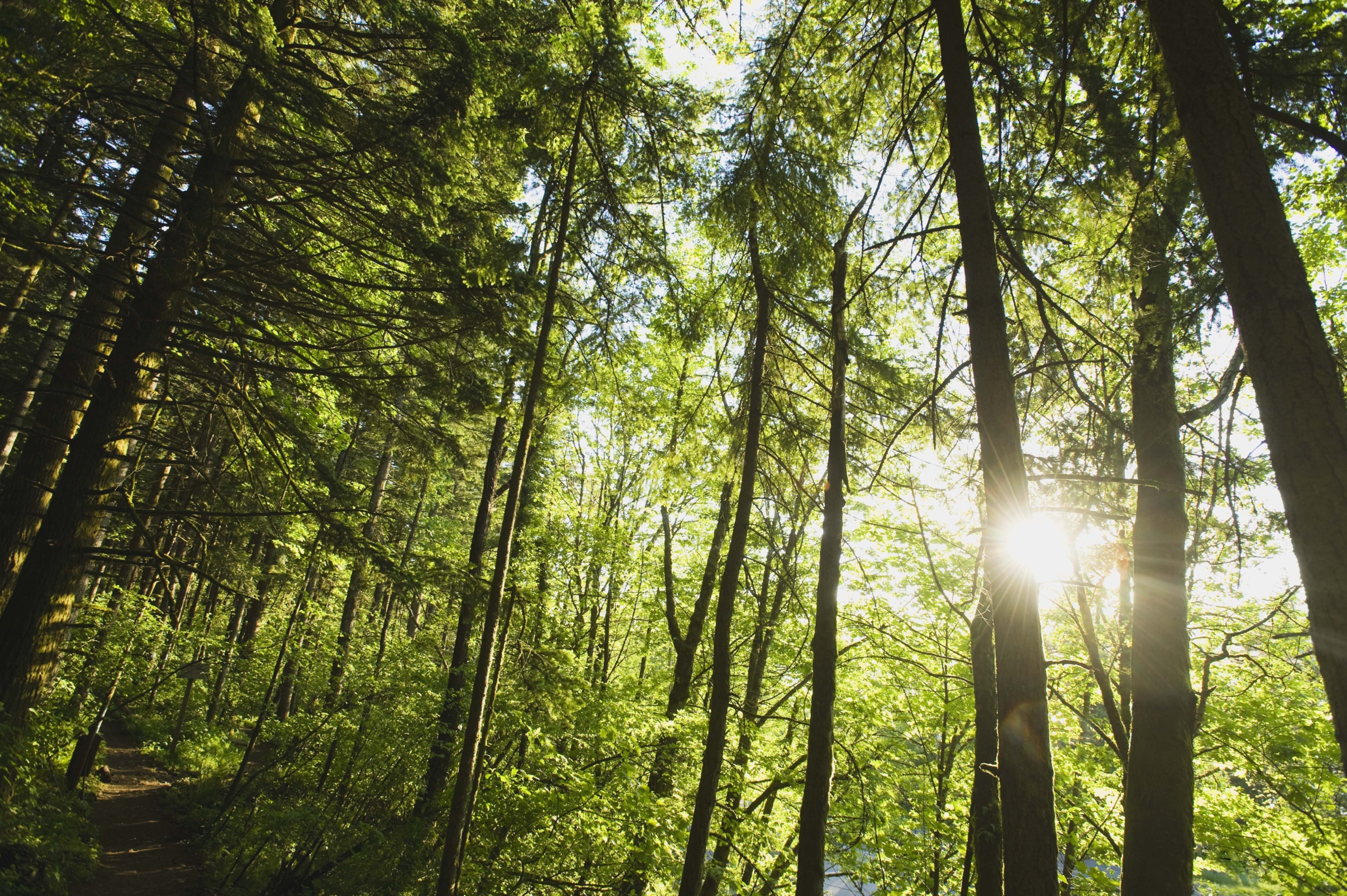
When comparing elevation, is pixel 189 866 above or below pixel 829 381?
below

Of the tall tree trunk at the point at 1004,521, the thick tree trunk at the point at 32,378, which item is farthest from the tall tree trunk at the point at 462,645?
the thick tree trunk at the point at 32,378

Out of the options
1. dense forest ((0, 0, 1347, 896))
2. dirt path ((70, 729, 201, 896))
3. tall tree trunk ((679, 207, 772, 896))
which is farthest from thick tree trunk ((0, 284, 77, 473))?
tall tree trunk ((679, 207, 772, 896))

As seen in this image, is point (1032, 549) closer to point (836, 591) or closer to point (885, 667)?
point (836, 591)

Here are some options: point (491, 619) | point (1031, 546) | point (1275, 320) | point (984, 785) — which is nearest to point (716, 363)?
point (491, 619)

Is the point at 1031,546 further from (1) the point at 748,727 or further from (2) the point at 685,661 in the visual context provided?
(1) the point at 748,727

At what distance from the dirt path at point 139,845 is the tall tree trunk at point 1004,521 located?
1014 cm

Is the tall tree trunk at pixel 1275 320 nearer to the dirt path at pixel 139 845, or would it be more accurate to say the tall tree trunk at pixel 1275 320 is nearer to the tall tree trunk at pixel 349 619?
the dirt path at pixel 139 845

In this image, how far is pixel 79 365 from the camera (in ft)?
16.9

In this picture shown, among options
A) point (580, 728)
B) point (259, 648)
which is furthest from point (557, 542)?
point (259, 648)

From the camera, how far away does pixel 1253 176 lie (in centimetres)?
239

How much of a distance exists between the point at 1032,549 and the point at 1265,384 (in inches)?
43.0

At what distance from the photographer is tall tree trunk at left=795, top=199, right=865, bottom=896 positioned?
483 cm

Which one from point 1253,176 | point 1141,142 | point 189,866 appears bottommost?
point 189,866

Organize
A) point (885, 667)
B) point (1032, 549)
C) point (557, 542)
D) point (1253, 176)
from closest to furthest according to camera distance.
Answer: point (1253, 176), point (1032, 549), point (885, 667), point (557, 542)
